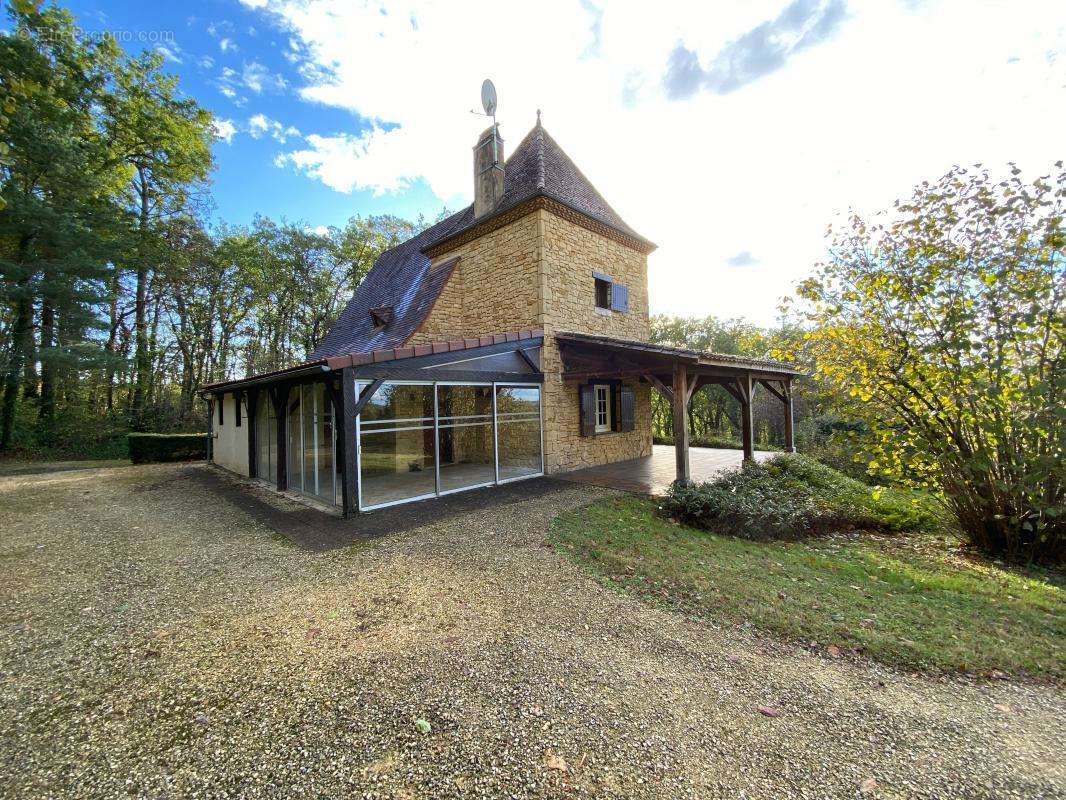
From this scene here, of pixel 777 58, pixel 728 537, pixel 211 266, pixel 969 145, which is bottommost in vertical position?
pixel 728 537

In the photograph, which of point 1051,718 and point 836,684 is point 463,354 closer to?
point 836,684

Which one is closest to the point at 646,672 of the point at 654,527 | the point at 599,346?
the point at 654,527

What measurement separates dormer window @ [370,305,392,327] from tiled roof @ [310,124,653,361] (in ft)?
0.50

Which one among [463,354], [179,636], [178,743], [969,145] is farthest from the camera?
[463,354]

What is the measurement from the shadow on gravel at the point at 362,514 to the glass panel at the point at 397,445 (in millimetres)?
343

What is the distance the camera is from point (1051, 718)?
2.32 m

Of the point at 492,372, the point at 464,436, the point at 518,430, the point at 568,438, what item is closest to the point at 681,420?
the point at 568,438

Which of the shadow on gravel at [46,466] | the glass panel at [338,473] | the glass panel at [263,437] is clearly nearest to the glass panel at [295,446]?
the glass panel at [263,437]

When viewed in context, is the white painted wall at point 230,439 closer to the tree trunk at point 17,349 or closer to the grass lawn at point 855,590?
the tree trunk at point 17,349

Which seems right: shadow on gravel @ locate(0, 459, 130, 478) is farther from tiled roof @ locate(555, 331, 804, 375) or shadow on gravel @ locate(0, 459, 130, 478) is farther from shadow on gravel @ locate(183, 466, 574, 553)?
→ tiled roof @ locate(555, 331, 804, 375)

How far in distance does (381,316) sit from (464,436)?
5910mm

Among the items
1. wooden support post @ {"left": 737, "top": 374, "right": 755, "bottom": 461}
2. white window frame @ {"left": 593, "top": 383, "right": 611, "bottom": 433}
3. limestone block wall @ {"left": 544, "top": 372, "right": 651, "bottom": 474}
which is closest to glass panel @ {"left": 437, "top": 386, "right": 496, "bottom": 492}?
Result: limestone block wall @ {"left": 544, "top": 372, "right": 651, "bottom": 474}

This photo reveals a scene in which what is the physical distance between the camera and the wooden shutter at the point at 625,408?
1083 cm

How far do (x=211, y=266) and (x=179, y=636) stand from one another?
22.1 m
